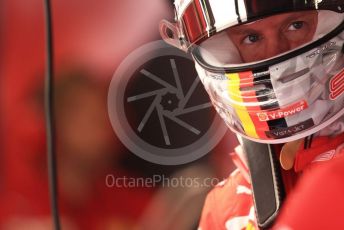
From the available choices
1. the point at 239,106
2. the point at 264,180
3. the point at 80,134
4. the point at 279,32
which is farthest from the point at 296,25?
the point at 80,134

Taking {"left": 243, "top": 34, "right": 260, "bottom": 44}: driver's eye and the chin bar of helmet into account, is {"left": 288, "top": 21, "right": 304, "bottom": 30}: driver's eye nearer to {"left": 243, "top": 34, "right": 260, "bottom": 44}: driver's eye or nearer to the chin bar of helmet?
{"left": 243, "top": 34, "right": 260, "bottom": 44}: driver's eye

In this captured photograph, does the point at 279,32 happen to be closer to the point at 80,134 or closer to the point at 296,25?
the point at 296,25

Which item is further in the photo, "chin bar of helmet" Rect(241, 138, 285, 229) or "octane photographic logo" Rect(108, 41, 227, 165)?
"octane photographic logo" Rect(108, 41, 227, 165)

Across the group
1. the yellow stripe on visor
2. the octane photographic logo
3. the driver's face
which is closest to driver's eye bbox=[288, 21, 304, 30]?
the driver's face

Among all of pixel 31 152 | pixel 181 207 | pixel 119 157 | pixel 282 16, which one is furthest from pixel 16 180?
pixel 282 16

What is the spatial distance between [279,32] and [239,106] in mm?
120

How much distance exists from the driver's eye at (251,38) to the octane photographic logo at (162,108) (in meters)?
0.19

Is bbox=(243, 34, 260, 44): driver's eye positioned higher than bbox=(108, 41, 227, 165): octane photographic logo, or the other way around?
bbox=(243, 34, 260, 44): driver's eye

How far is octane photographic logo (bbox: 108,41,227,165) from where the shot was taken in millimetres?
946

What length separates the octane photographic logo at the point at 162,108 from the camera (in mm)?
946

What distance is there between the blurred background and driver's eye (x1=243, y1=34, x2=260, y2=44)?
0.22m

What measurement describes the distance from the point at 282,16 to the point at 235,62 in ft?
0.35

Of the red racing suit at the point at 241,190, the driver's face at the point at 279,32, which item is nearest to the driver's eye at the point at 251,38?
the driver's face at the point at 279,32

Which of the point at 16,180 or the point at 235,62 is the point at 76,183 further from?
the point at 235,62
